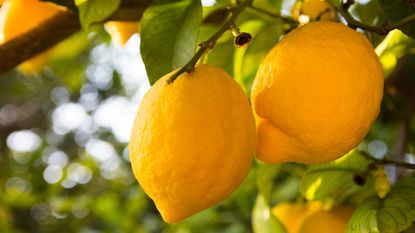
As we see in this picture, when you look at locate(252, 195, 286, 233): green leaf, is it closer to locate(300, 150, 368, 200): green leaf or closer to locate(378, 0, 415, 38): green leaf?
locate(300, 150, 368, 200): green leaf

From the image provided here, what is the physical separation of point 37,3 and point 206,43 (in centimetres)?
61

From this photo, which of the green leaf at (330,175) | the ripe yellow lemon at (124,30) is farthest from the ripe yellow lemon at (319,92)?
the ripe yellow lemon at (124,30)

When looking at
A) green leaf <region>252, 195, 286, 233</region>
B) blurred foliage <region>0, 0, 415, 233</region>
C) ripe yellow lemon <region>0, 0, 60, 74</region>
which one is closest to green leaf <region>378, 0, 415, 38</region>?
blurred foliage <region>0, 0, 415, 233</region>

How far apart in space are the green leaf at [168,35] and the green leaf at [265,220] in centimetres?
35

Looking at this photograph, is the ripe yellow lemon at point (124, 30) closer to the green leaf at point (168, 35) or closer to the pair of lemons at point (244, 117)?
the green leaf at point (168, 35)

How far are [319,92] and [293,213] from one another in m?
0.56

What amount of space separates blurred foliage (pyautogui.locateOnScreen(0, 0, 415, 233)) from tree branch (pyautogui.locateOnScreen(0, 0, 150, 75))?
12 cm

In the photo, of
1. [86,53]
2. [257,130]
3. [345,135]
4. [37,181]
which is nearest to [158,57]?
[257,130]

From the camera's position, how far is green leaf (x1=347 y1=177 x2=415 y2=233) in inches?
28.0

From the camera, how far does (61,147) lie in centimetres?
490

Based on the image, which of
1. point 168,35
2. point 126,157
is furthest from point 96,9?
point 126,157

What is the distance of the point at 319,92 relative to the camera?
0.64 meters

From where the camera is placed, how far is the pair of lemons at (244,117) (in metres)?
0.64

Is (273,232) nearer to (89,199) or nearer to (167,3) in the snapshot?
(167,3)
